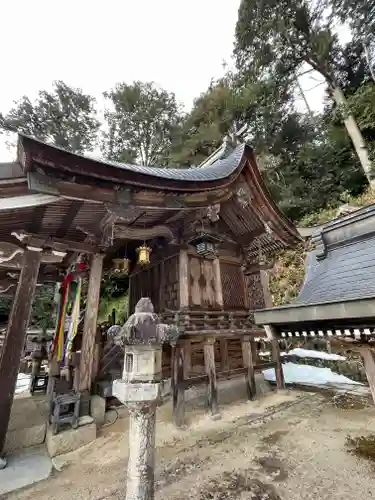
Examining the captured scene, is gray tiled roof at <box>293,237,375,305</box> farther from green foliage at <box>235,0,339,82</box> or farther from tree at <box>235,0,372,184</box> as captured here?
green foliage at <box>235,0,339,82</box>

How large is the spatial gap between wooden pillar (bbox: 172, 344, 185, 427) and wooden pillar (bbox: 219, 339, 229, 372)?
2.01 meters

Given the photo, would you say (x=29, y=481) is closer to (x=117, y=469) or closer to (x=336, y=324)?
(x=117, y=469)

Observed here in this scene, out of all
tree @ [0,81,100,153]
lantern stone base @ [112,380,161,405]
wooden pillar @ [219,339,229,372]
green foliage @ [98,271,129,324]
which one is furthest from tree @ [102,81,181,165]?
lantern stone base @ [112,380,161,405]

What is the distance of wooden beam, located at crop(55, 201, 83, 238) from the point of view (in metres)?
5.10

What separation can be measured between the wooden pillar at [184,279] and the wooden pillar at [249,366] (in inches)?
102

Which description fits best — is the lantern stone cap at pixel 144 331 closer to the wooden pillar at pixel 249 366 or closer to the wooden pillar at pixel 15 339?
the wooden pillar at pixel 15 339

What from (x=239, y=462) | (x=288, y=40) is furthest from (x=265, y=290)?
(x=288, y=40)

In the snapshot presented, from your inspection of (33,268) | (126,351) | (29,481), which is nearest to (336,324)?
(126,351)

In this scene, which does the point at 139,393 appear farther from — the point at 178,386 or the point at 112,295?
the point at 112,295

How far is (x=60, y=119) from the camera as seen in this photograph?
69.1 ft

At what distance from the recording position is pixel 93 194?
464cm

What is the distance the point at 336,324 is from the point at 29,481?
5.40 m

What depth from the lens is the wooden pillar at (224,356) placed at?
7.89m

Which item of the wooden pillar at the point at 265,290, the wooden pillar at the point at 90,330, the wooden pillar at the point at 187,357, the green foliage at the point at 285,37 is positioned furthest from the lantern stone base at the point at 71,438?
the green foliage at the point at 285,37
